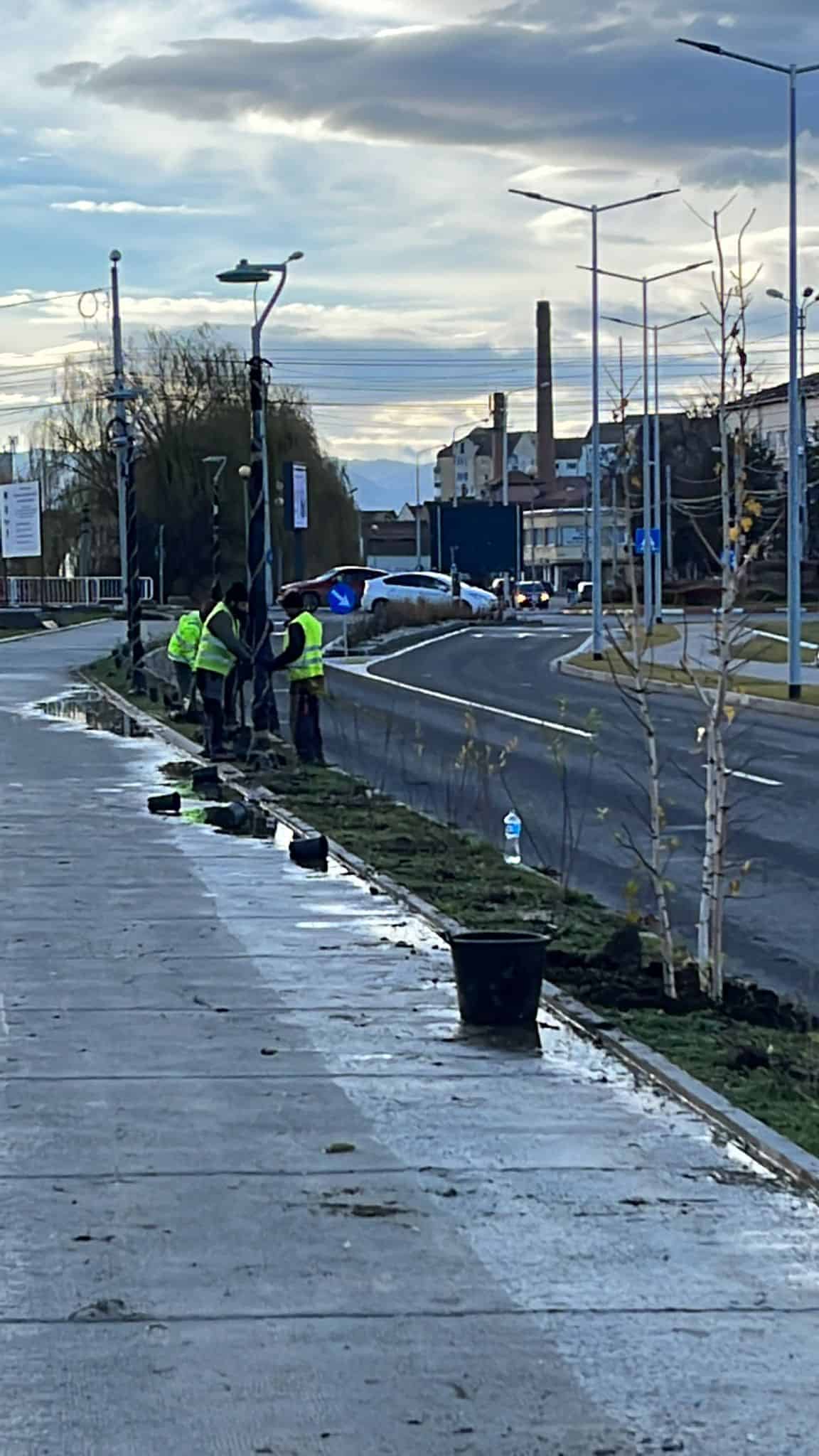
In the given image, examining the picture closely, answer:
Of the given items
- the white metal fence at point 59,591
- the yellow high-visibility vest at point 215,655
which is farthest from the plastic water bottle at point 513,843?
the white metal fence at point 59,591

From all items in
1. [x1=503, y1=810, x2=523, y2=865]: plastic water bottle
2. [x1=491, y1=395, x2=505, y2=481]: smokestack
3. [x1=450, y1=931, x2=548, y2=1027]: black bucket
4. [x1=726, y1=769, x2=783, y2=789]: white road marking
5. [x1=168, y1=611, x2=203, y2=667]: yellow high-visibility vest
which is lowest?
[x1=726, y1=769, x2=783, y2=789]: white road marking

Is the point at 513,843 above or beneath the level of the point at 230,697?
beneath

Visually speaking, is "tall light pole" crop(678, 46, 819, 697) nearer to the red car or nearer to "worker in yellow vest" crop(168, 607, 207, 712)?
"worker in yellow vest" crop(168, 607, 207, 712)

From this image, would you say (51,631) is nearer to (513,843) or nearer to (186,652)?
(186,652)

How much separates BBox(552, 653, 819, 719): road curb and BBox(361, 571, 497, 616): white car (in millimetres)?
21275

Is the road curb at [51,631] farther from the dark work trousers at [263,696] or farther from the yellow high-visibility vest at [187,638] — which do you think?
the dark work trousers at [263,696]

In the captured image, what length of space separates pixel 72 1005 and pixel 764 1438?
17.0 ft

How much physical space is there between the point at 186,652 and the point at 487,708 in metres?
4.87

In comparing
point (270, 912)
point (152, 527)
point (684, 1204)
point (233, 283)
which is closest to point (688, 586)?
point (152, 527)

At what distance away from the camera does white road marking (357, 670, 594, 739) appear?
2605 cm

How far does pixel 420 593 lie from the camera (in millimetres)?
69062

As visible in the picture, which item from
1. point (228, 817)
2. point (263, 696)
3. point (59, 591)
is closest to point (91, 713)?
point (263, 696)

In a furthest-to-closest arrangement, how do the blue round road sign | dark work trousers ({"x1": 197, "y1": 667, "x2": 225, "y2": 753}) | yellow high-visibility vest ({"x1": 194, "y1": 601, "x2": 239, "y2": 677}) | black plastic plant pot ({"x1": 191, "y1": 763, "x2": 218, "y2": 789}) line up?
the blue round road sign, dark work trousers ({"x1": 197, "y1": 667, "x2": 225, "y2": 753}), yellow high-visibility vest ({"x1": 194, "y1": 601, "x2": 239, "y2": 677}), black plastic plant pot ({"x1": 191, "y1": 763, "x2": 218, "y2": 789})

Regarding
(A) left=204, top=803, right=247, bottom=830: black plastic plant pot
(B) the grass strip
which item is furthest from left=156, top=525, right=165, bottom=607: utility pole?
(A) left=204, top=803, right=247, bottom=830: black plastic plant pot
